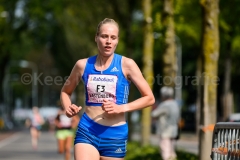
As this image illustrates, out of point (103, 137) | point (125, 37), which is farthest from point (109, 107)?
point (125, 37)

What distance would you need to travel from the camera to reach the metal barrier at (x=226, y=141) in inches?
253

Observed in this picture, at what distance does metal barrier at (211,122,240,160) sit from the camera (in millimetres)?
6420

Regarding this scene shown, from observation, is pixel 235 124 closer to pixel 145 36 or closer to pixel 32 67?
pixel 145 36

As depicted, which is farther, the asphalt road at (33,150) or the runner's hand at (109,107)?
the asphalt road at (33,150)

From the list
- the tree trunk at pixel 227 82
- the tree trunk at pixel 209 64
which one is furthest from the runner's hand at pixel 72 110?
the tree trunk at pixel 227 82

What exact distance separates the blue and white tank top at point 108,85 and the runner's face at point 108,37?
0.57 feet

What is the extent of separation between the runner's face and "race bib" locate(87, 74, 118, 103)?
234mm

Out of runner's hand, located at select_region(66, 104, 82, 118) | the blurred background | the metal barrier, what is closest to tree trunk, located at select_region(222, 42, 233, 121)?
the blurred background

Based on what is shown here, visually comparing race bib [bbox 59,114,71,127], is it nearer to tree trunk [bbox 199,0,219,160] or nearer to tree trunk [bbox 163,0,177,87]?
tree trunk [bbox 163,0,177,87]

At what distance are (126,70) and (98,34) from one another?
399 mm

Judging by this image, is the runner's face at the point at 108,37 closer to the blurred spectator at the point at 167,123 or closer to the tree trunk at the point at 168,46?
the blurred spectator at the point at 167,123

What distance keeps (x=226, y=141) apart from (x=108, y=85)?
1129mm

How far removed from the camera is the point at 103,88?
682 centimetres

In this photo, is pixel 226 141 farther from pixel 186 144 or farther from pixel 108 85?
pixel 186 144
